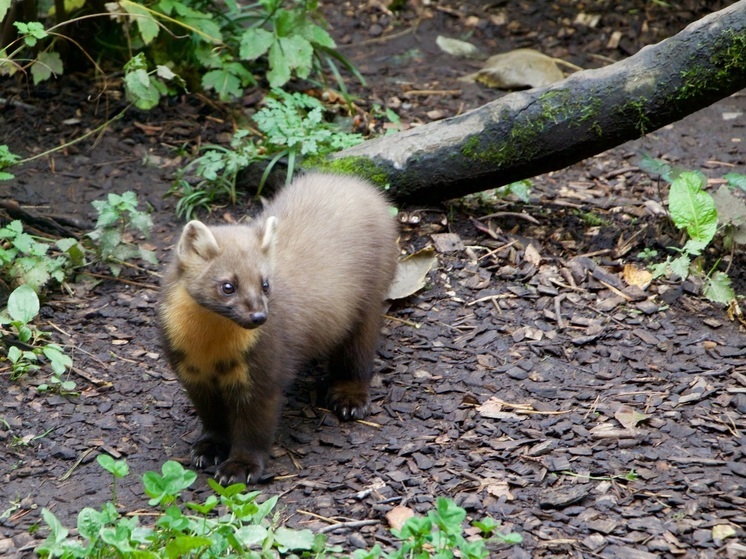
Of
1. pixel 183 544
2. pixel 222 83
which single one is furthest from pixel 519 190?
pixel 183 544

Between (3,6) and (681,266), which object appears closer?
(3,6)

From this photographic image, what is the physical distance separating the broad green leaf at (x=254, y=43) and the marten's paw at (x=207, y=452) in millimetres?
4677

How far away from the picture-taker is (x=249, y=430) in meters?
6.40

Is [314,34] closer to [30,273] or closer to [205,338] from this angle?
[30,273]

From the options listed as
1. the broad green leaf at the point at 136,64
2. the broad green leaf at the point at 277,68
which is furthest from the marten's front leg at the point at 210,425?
the broad green leaf at the point at 277,68

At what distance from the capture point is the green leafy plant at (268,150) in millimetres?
9016

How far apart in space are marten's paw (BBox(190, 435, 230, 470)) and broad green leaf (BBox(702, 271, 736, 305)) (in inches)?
155

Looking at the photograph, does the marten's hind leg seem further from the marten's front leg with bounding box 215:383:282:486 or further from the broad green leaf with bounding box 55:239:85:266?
the broad green leaf with bounding box 55:239:85:266

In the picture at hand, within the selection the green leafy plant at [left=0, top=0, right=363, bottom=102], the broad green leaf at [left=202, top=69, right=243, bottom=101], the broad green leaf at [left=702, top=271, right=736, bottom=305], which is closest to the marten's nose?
the broad green leaf at [left=702, top=271, right=736, bottom=305]

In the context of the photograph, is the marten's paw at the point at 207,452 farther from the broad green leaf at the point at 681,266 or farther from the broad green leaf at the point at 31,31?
the broad green leaf at the point at 681,266

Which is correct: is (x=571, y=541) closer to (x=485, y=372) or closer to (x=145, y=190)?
(x=485, y=372)

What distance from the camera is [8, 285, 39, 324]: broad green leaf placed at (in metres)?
7.13

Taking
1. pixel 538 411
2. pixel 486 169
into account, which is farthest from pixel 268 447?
pixel 486 169

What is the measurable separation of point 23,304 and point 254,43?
13.3 ft
